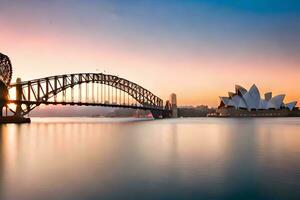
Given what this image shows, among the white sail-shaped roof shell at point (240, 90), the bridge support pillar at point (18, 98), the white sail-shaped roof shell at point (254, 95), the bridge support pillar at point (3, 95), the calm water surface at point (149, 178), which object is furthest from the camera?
the white sail-shaped roof shell at point (254, 95)

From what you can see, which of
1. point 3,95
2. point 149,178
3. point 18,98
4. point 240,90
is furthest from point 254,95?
point 149,178

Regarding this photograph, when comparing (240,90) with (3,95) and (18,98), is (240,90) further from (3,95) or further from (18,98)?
(3,95)

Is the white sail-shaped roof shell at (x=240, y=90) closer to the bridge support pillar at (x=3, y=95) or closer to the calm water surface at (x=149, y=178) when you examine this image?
the bridge support pillar at (x=3, y=95)

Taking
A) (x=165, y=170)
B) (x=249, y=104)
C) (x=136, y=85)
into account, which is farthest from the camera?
(x=249, y=104)

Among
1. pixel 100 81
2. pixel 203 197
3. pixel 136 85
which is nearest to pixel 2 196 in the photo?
pixel 203 197

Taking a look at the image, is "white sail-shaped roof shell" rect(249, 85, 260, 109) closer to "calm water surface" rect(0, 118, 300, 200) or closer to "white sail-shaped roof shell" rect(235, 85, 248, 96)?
"white sail-shaped roof shell" rect(235, 85, 248, 96)

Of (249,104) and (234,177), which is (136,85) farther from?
(234,177)

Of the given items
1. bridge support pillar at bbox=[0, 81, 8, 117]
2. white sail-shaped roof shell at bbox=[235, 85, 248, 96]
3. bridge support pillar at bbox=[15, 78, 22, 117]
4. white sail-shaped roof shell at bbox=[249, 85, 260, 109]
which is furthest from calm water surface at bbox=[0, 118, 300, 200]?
white sail-shaped roof shell at bbox=[249, 85, 260, 109]

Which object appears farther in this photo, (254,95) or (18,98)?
(254,95)

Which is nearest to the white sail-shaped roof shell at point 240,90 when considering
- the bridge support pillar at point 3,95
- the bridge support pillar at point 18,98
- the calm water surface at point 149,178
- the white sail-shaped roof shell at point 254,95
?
the white sail-shaped roof shell at point 254,95

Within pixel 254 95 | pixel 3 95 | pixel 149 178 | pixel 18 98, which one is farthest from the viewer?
pixel 254 95

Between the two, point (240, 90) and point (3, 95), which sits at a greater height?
point (240, 90)
